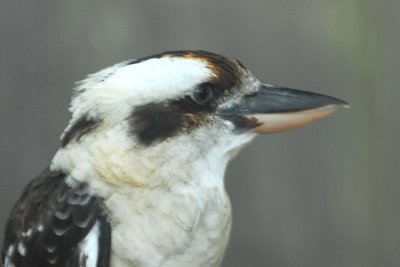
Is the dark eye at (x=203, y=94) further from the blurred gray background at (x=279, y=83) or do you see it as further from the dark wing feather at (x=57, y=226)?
the blurred gray background at (x=279, y=83)

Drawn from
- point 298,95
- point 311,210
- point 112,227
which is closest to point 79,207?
point 112,227

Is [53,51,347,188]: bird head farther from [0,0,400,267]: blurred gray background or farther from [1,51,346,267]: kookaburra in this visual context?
[0,0,400,267]: blurred gray background

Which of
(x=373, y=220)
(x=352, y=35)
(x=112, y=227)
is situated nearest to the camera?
(x=112, y=227)

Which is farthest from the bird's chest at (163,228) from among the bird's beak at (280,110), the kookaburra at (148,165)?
the bird's beak at (280,110)

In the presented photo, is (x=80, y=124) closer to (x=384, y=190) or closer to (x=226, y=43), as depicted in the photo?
(x=226, y=43)

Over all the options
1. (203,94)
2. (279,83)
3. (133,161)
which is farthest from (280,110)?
(279,83)

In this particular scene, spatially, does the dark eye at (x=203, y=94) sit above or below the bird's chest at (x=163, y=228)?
above

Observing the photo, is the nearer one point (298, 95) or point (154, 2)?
point (298, 95)

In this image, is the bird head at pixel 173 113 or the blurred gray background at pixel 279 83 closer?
the bird head at pixel 173 113

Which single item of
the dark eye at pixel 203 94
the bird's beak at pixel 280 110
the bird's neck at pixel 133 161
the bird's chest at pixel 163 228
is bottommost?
the bird's chest at pixel 163 228
